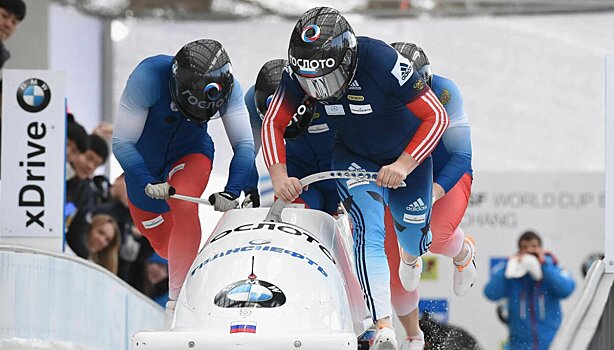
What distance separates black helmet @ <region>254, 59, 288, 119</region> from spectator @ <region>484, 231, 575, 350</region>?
2.96 metres

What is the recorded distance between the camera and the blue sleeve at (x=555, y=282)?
25.1ft

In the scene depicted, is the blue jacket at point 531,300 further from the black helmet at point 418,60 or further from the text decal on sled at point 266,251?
the text decal on sled at point 266,251

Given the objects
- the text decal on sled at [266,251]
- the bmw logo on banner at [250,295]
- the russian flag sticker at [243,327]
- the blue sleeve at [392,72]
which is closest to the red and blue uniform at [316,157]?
the blue sleeve at [392,72]

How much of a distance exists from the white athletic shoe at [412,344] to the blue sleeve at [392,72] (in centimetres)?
137

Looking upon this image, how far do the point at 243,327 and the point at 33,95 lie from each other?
10.3 feet

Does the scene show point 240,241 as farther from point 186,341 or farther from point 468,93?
point 468,93

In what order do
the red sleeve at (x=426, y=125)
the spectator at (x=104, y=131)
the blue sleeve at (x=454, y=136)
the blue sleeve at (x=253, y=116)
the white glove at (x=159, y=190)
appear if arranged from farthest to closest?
the spectator at (x=104, y=131)
the blue sleeve at (x=253, y=116)
the blue sleeve at (x=454, y=136)
the white glove at (x=159, y=190)
the red sleeve at (x=426, y=125)

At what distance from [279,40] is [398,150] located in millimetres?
6441

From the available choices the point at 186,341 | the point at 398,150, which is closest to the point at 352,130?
the point at 398,150

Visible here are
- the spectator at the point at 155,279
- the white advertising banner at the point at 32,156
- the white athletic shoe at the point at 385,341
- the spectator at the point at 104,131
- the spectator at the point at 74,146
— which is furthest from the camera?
the spectator at the point at 104,131

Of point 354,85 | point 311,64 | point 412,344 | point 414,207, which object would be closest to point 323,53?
point 311,64

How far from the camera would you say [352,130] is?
4.45 meters

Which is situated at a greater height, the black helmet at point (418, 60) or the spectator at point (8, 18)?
the spectator at point (8, 18)

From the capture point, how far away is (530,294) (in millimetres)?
7648
